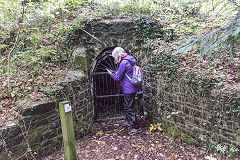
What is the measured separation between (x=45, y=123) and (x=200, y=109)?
10.9ft

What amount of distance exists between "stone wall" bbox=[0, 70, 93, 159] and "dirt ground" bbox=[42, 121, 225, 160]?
12.2 inches

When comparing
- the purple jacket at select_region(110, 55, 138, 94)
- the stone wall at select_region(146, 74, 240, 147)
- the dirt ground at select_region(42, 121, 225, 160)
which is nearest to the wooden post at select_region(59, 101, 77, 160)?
the dirt ground at select_region(42, 121, 225, 160)

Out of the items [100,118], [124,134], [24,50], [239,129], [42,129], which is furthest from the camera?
[100,118]

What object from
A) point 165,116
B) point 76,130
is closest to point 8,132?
point 76,130

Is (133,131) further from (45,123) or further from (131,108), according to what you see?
(45,123)

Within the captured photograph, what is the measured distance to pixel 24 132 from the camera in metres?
3.22

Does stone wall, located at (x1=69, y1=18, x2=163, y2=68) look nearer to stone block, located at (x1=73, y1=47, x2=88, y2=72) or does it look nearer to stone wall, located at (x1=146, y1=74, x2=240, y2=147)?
stone block, located at (x1=73, y1=47, x2=88, y2=72)

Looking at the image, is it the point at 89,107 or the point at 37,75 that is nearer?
the point at 37,75

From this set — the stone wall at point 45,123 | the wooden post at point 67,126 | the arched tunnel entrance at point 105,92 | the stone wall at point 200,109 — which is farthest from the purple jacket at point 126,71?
the wooden post at point 67,126

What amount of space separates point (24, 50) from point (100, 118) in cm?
326

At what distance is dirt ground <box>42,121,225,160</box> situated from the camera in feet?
11.7

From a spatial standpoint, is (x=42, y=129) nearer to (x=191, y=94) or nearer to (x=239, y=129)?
(x=191, y=94)

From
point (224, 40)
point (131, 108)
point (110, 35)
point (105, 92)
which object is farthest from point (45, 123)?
point (105, 92)

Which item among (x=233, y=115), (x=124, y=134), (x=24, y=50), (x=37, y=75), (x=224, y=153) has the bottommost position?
(x=124, y=134)
